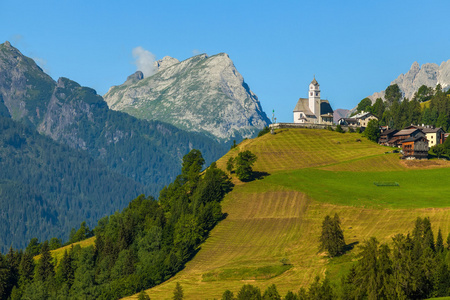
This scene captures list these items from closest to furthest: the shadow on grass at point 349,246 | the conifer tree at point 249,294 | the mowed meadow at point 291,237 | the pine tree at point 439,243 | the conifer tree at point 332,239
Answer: the conifer tree at point 249,294 < the pine tree at point 439,243 < the mowed meadow at point 291,237 < the conifer tree at point 332,239 < the shadow on grass at point 349,246

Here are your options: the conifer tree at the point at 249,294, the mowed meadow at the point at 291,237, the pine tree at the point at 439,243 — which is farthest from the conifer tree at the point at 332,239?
the conifer tree at the point at 249,294

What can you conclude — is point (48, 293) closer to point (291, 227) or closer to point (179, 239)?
point (179, 239)

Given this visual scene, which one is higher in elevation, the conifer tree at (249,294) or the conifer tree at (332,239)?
the conifer tree at (332,239)

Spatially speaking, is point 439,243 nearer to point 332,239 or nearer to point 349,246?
point 332,239

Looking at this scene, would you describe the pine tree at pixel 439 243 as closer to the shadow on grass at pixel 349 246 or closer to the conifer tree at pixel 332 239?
the conifer tree at pixel 332 239

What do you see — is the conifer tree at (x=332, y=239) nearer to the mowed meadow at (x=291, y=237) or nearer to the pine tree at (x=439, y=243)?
the mowed meadow at (x=291, y=237)

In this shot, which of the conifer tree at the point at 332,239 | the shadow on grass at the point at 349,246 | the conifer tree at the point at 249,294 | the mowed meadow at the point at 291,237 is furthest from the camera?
the shadow on grass at the point at 349,246

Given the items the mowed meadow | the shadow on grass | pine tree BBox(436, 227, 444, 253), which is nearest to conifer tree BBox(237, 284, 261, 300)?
the mowed meadow

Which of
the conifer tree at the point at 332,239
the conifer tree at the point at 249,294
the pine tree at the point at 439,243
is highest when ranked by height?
the conifer tree at the point at 332,239

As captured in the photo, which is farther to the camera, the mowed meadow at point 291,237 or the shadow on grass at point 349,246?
the shadow on grass at point 349,246

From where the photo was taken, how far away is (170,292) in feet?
526

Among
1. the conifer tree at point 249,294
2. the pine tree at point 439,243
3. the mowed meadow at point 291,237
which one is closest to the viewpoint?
the conifer tree at point 249,294

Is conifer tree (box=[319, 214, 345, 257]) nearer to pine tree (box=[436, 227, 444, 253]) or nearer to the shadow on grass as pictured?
the shadow on grass

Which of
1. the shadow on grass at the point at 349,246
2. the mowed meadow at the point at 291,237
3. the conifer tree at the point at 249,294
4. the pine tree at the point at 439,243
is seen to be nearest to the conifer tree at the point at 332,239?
the shadow on grass at the point at 349,246
